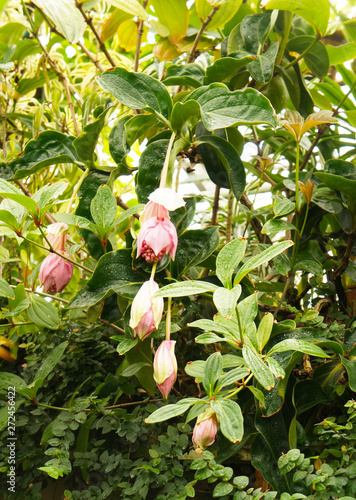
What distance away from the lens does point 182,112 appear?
61 cm

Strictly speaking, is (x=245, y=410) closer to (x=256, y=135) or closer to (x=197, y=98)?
(x=197, y=98)

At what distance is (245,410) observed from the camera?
0.65 metres

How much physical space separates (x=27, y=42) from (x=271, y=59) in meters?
0.59

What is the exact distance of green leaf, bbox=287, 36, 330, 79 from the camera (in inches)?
32.2

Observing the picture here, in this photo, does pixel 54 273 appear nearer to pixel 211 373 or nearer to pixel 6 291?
pixel 6 291

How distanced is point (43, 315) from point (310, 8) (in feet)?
2.21

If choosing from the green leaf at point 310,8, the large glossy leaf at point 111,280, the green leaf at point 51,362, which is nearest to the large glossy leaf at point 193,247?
the large glossy leaf at point 111,280

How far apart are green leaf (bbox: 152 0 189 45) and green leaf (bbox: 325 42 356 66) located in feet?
0.96

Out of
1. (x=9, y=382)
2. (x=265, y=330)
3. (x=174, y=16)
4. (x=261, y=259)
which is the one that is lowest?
(x=9, y=382)

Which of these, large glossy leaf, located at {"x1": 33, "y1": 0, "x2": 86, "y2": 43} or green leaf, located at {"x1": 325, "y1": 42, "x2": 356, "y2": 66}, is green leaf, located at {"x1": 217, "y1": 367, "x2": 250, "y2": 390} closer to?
large glossy leaf, located at {"x1": 33, "y1": 0, "x2": 86, "y2": 43}

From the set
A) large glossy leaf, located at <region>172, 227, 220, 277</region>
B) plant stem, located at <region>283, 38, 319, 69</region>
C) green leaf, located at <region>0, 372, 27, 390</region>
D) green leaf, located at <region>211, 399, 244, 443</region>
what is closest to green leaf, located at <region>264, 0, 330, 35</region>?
plant stem, located at <region>283, 38, 319, 69</region>

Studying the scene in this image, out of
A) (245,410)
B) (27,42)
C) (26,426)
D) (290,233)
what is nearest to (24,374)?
(26,426)

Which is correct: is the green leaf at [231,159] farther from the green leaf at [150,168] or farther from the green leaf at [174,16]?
the green leaf at [174,16]

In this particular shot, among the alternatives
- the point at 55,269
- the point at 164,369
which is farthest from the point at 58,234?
the point at 164,369
